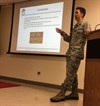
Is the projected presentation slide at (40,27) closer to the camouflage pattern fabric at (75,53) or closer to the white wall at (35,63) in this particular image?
the white wall at (35,63)

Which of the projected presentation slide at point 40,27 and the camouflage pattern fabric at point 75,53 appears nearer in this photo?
the camouflage pattern fabric at point 75,53

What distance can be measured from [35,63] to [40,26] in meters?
0.91

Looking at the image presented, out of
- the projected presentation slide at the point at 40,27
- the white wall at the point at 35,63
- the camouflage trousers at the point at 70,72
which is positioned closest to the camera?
the camouflage trousers at the point at 70,72

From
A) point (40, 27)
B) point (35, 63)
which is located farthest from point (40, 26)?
point (35, 63)

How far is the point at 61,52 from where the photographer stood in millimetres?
4699

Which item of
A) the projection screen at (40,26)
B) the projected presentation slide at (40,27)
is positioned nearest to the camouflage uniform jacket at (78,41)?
the projection screen at (40,26)

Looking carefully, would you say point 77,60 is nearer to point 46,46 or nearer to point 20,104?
point 20,104

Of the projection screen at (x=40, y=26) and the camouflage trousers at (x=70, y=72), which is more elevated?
the projection screen at (x=40, y=26)

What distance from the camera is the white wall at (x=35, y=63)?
14.4ft

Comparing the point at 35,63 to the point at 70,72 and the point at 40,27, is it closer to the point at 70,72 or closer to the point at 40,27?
the point at 40,27

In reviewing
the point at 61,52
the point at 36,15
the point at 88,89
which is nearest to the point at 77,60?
the point at 88,89

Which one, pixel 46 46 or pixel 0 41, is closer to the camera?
pixel 46 46

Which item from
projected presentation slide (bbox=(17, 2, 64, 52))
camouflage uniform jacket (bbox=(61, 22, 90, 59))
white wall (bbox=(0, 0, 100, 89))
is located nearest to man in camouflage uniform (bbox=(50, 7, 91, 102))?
camouflage uniform jacket (bbox=(61, 22, 90, 59))

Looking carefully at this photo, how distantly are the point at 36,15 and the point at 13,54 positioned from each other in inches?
50.5
